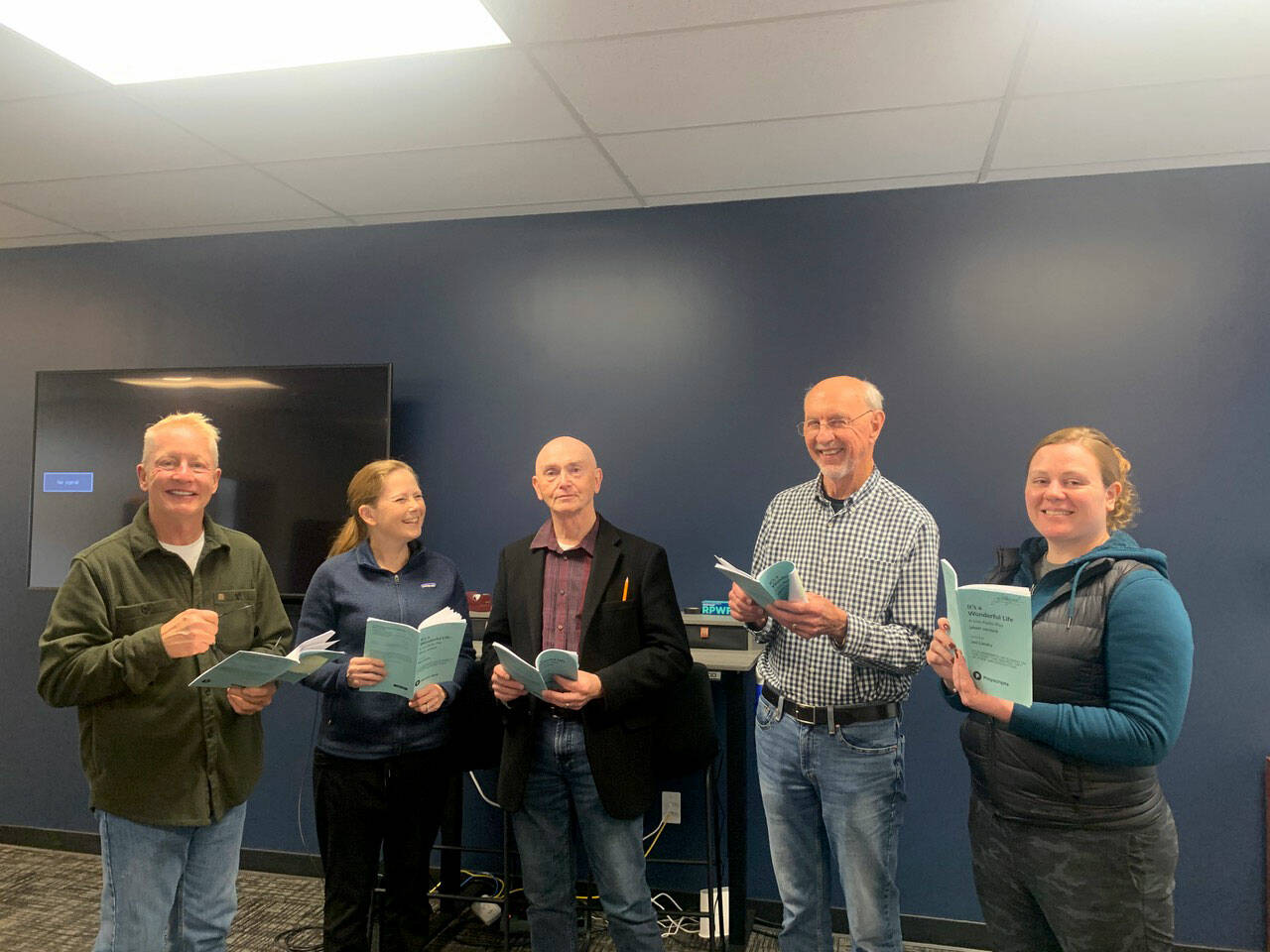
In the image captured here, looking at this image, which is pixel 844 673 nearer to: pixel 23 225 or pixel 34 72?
pixel 34 72

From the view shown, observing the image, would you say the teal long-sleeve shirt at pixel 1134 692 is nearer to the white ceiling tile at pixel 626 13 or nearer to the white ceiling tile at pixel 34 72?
the white ceiling tile at pixel 626 13

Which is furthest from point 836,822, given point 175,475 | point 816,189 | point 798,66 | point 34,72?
point 34,72

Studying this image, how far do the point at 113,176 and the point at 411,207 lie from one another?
3.47 feet

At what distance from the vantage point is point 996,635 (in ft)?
5.16

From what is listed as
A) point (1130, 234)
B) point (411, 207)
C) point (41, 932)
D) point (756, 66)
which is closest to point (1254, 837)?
point (1130, 234)

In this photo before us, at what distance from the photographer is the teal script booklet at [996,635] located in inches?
59.6

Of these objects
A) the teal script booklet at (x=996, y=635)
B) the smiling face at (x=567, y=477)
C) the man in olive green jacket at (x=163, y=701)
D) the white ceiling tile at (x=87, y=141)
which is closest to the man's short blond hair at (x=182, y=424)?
the man in olive green jacket at (x=163, y=701)

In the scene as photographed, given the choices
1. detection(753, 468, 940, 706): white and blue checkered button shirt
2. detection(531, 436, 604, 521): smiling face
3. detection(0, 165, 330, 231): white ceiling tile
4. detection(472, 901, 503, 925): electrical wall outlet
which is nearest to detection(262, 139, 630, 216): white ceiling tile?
detection(0, 165, 330, 231): white ceiling tile

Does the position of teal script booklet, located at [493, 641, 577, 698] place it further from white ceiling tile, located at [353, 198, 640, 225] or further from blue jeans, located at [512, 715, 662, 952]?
white ceiling tile, located at [353, 198, 640, 225]

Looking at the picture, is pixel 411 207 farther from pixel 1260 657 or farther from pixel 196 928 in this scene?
pixel 1260 657

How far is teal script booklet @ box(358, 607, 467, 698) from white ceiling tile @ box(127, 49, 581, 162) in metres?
1.47

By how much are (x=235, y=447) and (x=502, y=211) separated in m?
1.45

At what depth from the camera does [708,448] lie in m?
3.31

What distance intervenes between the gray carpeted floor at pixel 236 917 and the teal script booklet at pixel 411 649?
134 centimetres
